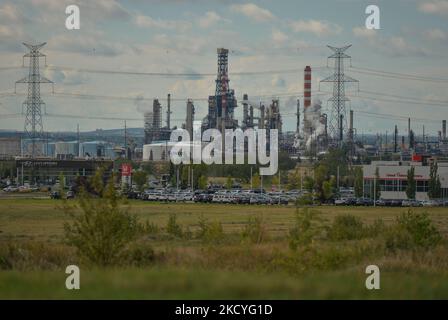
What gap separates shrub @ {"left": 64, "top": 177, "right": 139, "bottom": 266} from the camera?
1856cm

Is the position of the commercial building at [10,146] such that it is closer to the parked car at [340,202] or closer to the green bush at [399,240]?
the parked car at [340,202]

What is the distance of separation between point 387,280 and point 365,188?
53.5m

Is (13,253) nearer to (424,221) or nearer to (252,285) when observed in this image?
(252,285)

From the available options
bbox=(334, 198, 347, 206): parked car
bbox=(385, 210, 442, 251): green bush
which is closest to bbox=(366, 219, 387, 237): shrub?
bbox=(385, 210, 442, 251): green bush

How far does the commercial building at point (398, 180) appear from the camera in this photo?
65875mm

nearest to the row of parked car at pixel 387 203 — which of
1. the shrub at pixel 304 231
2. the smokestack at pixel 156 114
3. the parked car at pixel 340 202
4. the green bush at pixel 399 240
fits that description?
the parked car at pixel 340 202

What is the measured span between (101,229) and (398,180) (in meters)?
50.6

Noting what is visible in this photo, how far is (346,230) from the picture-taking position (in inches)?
1144

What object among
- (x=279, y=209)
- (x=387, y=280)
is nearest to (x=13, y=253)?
(x=387, y=280)

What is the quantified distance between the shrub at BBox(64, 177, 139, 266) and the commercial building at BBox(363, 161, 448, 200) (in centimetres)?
4810

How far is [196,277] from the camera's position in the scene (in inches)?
549

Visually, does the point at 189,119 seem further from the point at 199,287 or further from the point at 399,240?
the point at 199,287

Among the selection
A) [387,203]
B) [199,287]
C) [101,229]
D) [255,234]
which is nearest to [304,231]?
[101,229]

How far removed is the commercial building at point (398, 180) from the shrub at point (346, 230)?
33.6 meters
